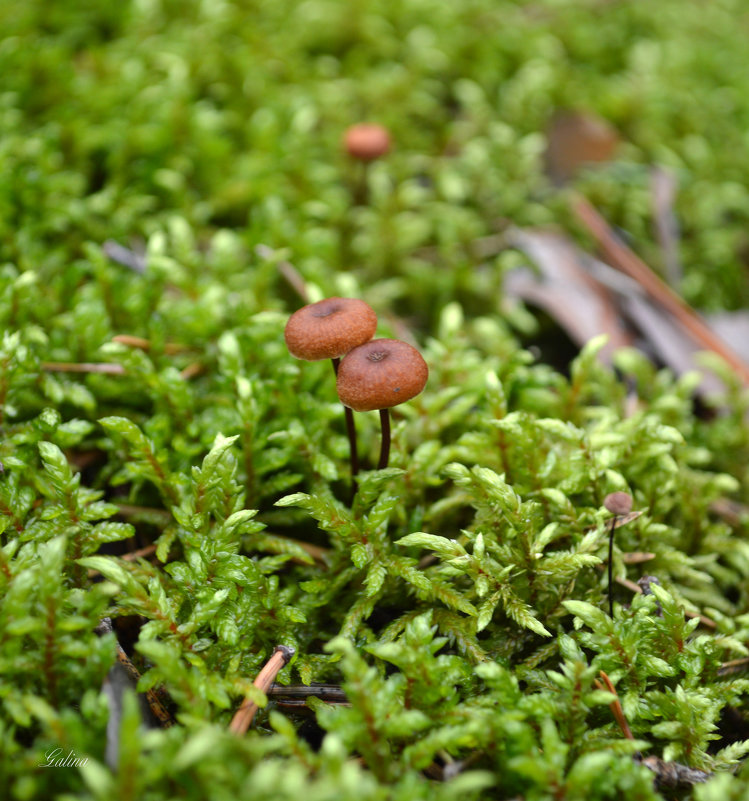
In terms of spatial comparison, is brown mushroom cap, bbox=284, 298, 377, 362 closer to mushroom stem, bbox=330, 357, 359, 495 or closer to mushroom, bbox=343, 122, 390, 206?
mushroom stem, bbox=330, 357, 359, 495

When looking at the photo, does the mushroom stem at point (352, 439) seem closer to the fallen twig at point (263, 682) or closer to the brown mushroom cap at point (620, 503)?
the fallen twig at point (263, 682)

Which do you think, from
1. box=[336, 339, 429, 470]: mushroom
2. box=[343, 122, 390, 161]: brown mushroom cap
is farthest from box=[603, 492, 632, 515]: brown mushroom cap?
box=[343, 122, 390, 161]: brown mushroom cap

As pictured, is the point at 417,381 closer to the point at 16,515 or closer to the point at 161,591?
the point at 161,591

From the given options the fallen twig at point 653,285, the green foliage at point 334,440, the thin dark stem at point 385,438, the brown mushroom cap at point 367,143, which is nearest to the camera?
the green foliage at point 334,440

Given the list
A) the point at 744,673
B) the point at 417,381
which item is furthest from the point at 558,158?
the point at 744,673

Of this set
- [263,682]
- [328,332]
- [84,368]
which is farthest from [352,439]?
[84,368]

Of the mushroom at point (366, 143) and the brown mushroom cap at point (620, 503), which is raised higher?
the mushroom at point (366, 143)

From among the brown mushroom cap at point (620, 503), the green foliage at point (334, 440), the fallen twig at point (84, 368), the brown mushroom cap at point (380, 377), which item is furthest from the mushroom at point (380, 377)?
the fallen twig at point (84, 368)
